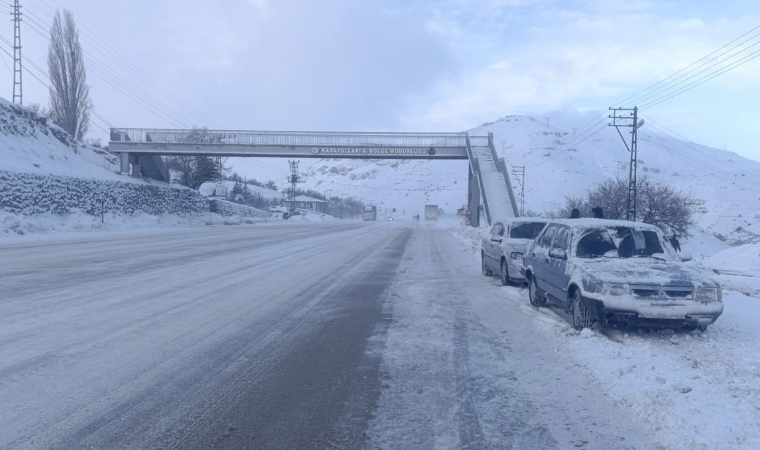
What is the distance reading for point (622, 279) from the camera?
855cm

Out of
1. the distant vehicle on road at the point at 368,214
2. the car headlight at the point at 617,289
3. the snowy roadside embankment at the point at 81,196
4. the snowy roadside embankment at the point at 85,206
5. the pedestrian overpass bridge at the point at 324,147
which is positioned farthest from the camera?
the distant vehicle on road at the point at 368,214

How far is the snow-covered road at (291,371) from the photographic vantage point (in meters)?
5.13

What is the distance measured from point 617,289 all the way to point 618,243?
6.03 feet

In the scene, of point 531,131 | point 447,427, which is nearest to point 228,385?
point 447,427

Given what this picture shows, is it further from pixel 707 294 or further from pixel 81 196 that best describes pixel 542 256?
pixel 81 196

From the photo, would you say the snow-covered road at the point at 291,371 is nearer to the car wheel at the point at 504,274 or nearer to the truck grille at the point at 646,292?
the truck grille at the point at 646,292

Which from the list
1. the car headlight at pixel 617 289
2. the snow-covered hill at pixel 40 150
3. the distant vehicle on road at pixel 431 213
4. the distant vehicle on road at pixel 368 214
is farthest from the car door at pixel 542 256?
the distant vehicle on road at pixel 368 214

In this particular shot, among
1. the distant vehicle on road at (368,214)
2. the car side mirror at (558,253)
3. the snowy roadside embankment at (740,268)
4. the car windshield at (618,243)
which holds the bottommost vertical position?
the snowy roadside embankment at (740,268)

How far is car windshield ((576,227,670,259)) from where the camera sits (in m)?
9.93

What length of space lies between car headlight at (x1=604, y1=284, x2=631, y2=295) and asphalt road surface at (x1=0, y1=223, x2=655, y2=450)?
4.02 feet

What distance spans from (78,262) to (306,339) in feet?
38.2

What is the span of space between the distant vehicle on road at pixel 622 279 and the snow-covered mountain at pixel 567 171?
73491 millimetres

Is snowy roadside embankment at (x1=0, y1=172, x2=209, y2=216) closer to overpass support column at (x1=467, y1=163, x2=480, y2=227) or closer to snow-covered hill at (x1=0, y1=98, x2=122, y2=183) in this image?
snow-covered hill at (x1=0, y1=98, x2=122, y2=183)

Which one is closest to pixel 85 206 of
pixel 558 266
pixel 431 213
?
pixel 558 266
